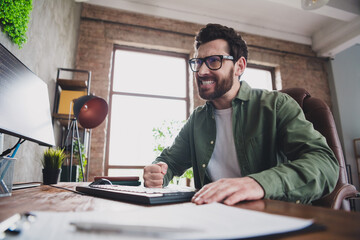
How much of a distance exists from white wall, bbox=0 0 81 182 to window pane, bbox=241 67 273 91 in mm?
3812

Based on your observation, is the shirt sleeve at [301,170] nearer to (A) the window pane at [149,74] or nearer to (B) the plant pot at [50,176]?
(B) the plant pot at [50,176]

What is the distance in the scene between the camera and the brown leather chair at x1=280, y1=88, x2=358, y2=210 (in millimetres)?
1041

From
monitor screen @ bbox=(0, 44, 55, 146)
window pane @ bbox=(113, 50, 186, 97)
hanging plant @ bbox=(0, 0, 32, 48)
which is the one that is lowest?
monitor screen @ bbox=(0, 44, 55, 146)

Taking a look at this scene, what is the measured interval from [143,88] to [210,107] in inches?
127

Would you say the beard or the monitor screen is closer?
the monitor screen

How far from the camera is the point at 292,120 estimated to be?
1.09m

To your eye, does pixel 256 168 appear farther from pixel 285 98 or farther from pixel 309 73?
pixel 309 73

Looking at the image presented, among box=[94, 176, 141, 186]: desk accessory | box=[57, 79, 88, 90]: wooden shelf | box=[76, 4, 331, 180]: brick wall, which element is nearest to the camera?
box=[94, 176, 141, 186]: desk accessory

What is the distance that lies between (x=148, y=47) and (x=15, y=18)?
3245mm

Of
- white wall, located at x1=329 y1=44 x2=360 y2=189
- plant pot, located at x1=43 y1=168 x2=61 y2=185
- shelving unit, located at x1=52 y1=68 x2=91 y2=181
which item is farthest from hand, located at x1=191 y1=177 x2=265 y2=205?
white wall, located at x1=329 y1=44 x2=360 y2=189

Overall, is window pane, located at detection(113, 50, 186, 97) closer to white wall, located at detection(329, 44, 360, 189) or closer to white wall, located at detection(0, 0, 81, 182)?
white wall, located at detection(0, 0, 81, 182)

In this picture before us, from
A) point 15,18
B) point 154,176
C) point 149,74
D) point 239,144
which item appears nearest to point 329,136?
point 239,144

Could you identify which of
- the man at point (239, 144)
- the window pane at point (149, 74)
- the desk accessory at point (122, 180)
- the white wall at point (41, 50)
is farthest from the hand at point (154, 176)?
the window pane at point (149, 74)

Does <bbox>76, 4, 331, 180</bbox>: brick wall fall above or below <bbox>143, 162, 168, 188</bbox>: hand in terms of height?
above
